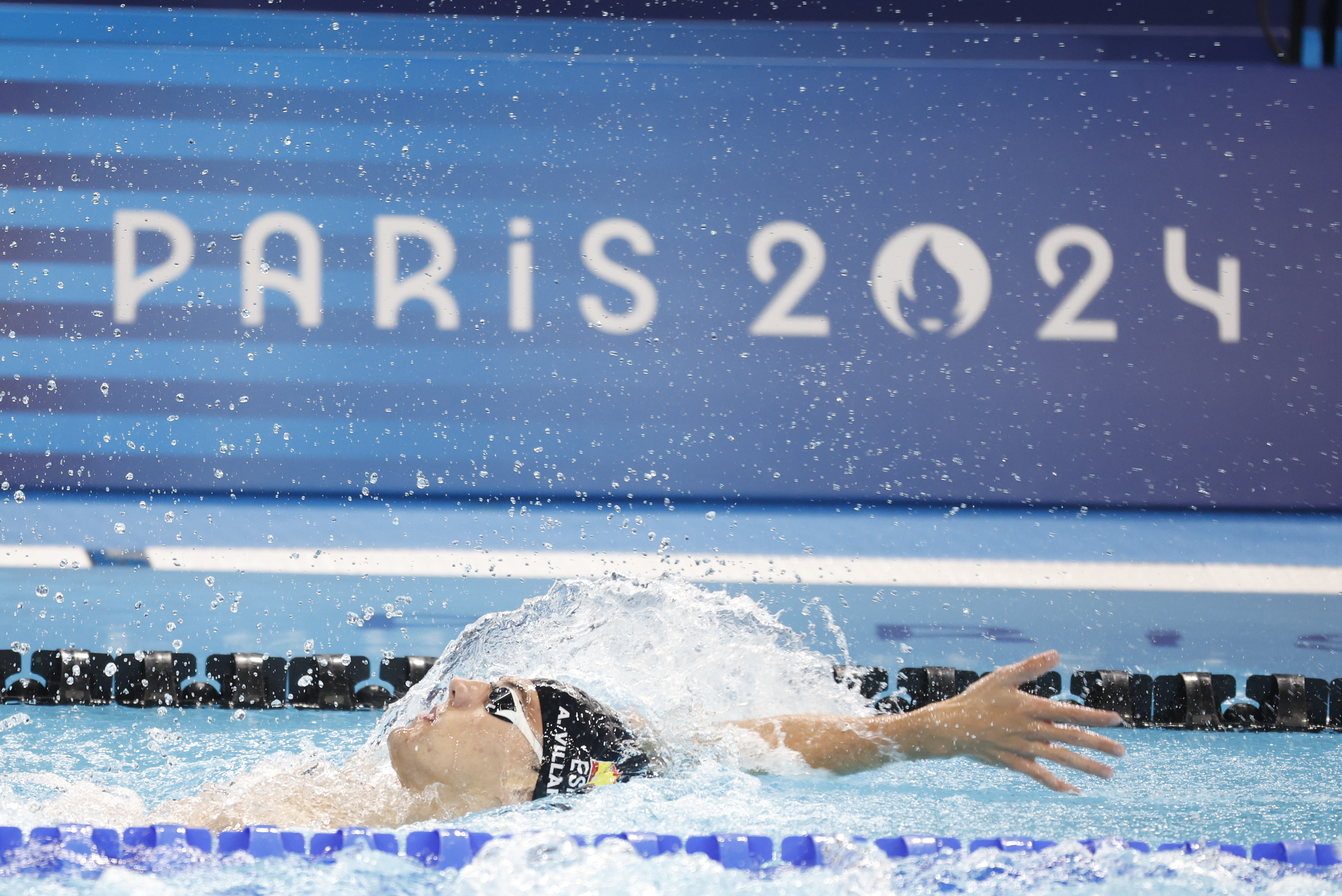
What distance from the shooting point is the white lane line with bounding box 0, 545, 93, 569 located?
412 centimetres

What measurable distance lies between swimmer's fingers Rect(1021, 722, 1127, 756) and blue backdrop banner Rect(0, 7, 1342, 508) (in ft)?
12.5

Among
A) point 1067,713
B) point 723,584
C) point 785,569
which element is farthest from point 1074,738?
point 785,569

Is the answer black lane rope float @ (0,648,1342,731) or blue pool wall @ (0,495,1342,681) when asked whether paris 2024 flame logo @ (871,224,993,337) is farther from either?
black lane rope float @ (0,648,1342,731)

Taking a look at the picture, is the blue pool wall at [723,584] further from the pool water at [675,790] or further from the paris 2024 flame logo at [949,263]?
the paris 2024 flame logo at [949,263]

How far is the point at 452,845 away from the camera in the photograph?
5.52 feet

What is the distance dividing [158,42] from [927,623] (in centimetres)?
412

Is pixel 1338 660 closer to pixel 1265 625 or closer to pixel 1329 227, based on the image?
pixel 1265 625

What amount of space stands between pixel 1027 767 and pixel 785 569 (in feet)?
8.82

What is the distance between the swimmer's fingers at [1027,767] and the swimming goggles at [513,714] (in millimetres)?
663

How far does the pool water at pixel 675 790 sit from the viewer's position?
166 cm

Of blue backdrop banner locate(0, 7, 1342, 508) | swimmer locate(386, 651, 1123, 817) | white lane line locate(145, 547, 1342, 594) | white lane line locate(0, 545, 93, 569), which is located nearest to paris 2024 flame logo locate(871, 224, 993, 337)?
blue backdrop banner locate(0, 7, 1342, 508)

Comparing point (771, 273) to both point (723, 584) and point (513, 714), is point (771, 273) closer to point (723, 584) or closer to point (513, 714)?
point (723, 584)

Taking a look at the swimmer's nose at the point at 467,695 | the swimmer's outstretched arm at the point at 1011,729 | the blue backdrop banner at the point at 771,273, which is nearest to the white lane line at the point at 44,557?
the blue backdrop banner at the point at 771,273

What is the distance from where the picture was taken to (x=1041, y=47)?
5.46 metres
